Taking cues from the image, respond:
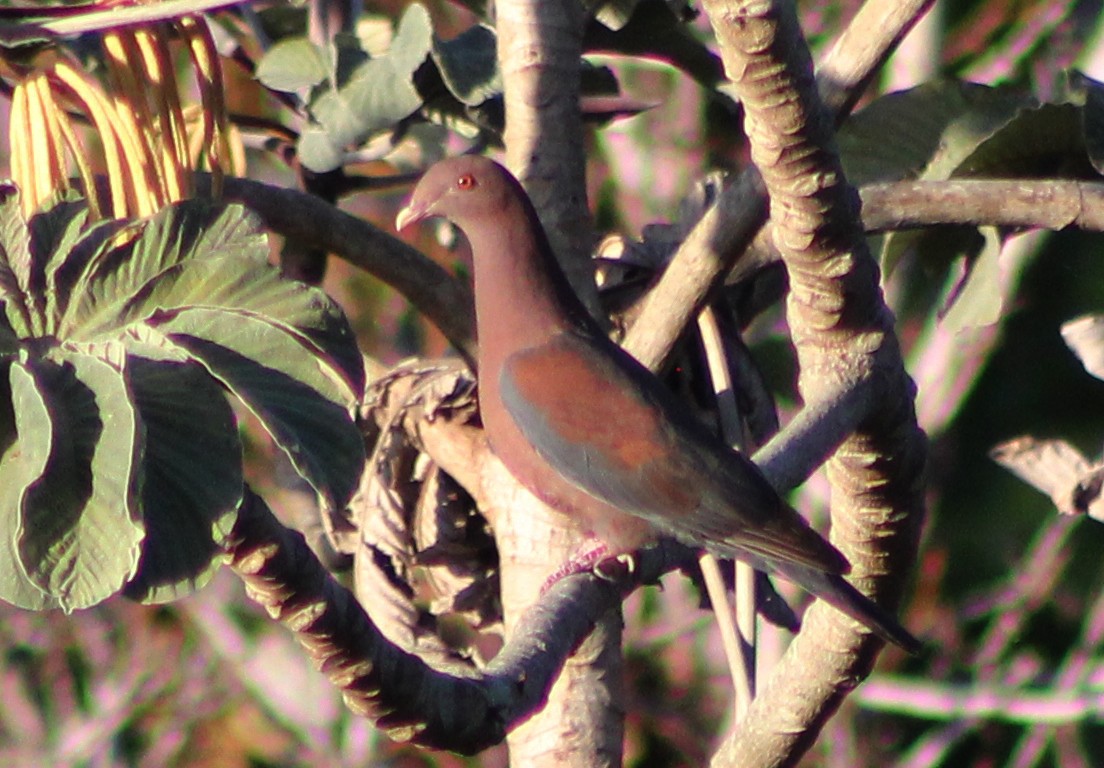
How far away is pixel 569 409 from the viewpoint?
304 centimetres

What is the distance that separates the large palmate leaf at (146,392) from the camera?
1575 mm

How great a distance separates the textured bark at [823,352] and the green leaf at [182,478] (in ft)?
2.24

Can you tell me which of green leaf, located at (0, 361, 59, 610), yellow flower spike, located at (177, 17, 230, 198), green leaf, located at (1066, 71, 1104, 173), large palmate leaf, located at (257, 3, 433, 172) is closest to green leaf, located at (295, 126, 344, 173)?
large palmate leaf, located at (257, 3, 433, 172)

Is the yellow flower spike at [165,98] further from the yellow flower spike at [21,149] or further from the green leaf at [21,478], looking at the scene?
the green leaf at [21,478]

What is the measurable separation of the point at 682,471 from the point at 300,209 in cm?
88

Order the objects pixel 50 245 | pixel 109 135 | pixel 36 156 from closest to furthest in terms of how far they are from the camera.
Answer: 1. pixel 50 245
2. pixel 36 156
3. pixel 109 135

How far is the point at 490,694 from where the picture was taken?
6.04 feet

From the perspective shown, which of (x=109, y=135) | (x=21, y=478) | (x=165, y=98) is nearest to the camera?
(x=21, y=478)

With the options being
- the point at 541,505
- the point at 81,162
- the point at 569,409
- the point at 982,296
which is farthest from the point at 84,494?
the point at 982,296

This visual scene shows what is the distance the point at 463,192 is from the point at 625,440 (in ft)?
1.91

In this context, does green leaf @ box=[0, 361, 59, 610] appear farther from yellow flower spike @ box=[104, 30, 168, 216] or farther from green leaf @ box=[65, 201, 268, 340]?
yellow flower spike @ box=[104, 30, 168, 216]

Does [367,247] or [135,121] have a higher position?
[135,121]

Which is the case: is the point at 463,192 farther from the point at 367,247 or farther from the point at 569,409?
the point at 569,409

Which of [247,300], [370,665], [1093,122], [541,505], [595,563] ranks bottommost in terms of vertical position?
[541,505]
